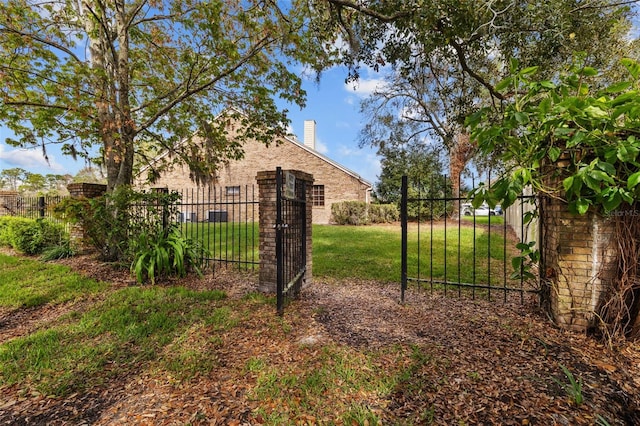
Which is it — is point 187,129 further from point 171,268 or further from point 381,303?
point 381,303

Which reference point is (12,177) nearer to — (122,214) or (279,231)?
(122,214)

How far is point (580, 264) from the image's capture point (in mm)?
2768

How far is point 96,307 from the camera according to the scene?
153 inches

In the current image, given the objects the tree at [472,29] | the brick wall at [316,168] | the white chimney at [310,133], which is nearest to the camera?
the tree at [472,29]

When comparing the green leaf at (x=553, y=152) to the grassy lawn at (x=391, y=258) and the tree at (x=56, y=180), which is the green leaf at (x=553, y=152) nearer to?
the grassy lawn at (x=391, y=258)

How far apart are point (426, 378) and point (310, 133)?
20440 millimetres

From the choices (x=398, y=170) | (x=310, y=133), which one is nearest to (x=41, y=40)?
(x=310, y=133)

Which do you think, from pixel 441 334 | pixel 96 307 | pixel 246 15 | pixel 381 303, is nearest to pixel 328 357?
pixel 441 334

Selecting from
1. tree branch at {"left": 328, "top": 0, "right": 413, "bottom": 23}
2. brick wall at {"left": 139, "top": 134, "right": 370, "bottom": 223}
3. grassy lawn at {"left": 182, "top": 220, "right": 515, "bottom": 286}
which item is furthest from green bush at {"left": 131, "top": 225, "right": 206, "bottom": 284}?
brick wall at {"left": 139, "top": 134, "right": 370, "bottom": 223}

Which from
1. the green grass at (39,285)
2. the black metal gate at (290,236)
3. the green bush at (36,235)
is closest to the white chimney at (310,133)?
the green bush at (36,235)

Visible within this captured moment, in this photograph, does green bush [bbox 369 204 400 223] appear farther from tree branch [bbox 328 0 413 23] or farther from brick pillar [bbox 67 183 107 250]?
tree branch [bbox 328 0 413 23]

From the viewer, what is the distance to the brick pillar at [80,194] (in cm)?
677

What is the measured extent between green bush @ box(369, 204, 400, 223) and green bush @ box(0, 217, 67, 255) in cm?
1339

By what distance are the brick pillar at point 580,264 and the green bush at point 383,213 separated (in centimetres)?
1372
